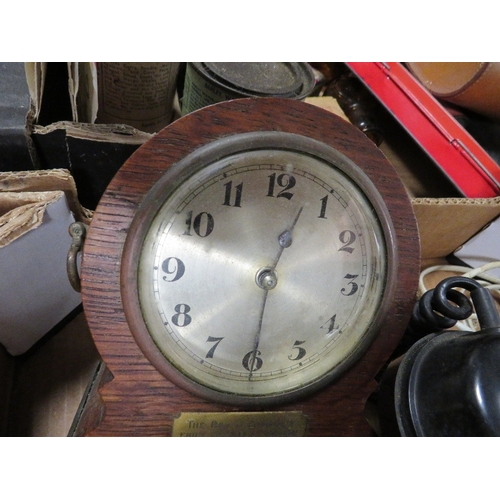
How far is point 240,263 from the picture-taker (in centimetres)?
66

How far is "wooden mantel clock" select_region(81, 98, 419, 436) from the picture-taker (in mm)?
617

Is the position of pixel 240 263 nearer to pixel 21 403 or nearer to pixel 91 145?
pixel 91 145

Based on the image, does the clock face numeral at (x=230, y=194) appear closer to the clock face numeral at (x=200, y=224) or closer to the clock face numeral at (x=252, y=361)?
the clock face numeral at (x=200, y=224)

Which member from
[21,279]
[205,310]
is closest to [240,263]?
[205,310]

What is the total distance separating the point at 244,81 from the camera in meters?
1.01

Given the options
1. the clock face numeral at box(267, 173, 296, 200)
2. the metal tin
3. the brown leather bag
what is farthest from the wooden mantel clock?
the brown leather bag

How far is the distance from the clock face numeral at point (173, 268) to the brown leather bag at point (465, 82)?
111 cm

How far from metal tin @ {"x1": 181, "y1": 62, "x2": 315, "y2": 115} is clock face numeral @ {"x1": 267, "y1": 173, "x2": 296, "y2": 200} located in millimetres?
389

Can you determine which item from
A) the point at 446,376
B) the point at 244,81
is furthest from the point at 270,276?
the point at 244,81

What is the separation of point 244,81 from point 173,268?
56 centimetres

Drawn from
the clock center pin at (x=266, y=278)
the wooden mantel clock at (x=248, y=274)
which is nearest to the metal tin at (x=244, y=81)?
the wooden mantel clock at (x=248, y=274)

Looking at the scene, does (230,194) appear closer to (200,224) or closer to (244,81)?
(200,224)

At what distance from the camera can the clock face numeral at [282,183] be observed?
65cm

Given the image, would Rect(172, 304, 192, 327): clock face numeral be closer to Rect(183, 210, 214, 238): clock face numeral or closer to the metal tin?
Rect(183, 210, 214, 238): clock face numeral
